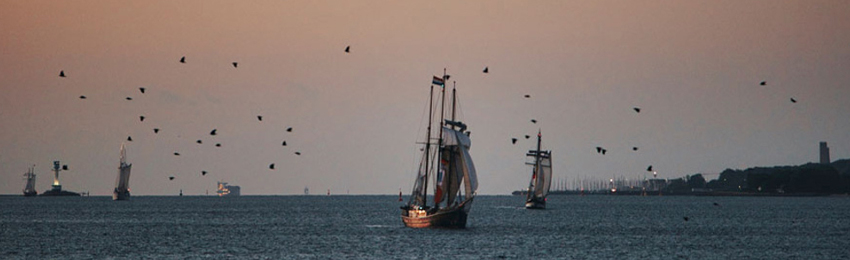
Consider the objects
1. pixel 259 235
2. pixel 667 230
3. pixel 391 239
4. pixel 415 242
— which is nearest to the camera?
pixel 415 242

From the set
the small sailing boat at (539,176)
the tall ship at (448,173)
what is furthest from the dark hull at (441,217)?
Answer: the small sailing boat at (539,176)

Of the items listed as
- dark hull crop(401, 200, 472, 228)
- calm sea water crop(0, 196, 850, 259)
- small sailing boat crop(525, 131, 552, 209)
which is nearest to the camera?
calm sea water crop(0, 196, 850, 259)

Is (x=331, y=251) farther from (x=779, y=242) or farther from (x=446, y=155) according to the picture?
(x=779, y=242)

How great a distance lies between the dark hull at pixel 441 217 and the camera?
93062 mm

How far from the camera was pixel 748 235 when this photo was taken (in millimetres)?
102938

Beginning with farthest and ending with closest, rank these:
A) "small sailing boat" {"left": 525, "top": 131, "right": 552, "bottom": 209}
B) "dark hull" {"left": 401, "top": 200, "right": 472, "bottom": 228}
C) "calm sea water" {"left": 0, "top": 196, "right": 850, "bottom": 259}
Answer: "small sailing boat" {"left": 525, "top": 131, "right": 552, "bottom": 209}
"dark hull" {"left": 401, "top": 200, "right": 472, "bottom": 228}
"calm sea water" {"left": 0, "top": 196, "right": 850, "bottom": 259}

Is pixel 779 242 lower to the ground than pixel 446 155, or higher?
lower

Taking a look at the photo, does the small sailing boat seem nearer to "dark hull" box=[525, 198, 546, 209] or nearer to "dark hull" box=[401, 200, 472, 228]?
"dark hull" box=[525, 198, 546, 209]

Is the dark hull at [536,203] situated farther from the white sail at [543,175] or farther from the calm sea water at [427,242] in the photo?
the calm sea water at [427,242]

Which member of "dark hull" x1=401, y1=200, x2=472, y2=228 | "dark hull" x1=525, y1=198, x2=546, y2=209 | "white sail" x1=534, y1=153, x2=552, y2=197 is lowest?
"dark hull" x1=401, y1=200, x2=472, y2=228

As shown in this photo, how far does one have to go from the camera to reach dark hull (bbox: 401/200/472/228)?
93062 millimetres

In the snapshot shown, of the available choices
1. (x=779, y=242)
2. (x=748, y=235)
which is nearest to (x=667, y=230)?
(x=748, y=235)

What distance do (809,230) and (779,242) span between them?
21562 millimetres

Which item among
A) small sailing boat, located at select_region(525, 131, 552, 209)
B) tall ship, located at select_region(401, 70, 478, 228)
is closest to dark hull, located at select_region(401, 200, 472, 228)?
tall ship, located at select_region(401, 70, 478, 228)
